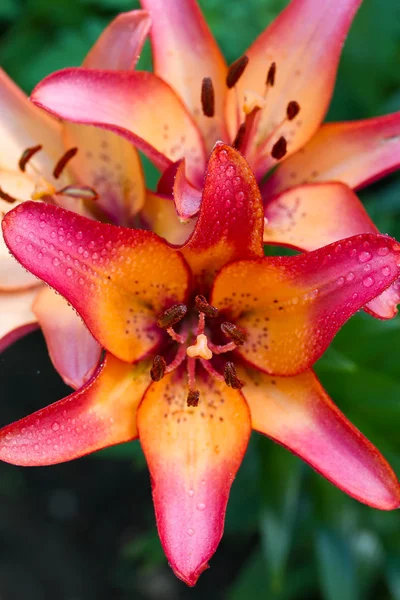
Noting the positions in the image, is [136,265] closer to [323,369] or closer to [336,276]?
[336,276]

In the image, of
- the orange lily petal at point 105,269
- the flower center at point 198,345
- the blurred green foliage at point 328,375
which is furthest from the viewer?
the blurred green foliage at point 328,375

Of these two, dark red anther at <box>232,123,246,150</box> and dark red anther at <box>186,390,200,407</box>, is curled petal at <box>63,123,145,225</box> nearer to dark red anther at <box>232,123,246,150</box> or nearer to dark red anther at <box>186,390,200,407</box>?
dark red anther at <box>232,123,246,150</box>

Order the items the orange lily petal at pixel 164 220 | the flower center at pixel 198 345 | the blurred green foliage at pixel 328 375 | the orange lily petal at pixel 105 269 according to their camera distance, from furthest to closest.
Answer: the blurred green foliage at pixel 328 375
the orange lily petal at pixel 164 220
the flower center at pixel 198 345
the orange lily petal at pixel 105 269

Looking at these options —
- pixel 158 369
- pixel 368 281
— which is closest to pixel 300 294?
pixel 368 281

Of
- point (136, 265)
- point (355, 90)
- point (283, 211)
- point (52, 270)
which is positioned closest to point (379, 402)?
point (283, 211)

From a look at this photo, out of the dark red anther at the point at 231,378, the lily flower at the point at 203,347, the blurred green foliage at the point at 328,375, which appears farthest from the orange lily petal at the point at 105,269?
the blurred green foliage at the point at 328,375

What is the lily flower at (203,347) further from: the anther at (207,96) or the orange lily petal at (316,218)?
the anther at (207,96)

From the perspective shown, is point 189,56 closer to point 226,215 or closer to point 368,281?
point 226,215

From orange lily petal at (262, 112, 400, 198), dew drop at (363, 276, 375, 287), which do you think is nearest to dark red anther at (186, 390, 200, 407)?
dew drop at (363, 276, 375, 287)
